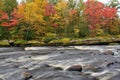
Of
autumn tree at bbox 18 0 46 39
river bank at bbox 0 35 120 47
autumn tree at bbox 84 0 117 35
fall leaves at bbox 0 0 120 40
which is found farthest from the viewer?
autumn tree at bbox 84 0 117 35

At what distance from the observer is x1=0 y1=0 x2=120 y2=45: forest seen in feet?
198

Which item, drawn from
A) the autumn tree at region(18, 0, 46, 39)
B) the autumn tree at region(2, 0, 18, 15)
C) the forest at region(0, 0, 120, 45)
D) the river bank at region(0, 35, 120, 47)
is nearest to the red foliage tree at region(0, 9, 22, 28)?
the forest at region(0, 0, 120, 45)

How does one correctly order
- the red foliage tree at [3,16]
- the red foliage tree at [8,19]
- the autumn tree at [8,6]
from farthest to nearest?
the autumn tree at [8,6]
the red foliage tree at [3,16]
the red foliage tree at [8,19]

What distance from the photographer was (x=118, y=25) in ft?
265

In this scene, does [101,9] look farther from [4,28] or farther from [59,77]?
[59,77]

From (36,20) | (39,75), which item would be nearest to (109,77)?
(39,75)

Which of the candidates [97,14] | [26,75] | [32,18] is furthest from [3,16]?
[26,75]

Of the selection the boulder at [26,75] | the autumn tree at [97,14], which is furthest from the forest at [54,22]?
the boulder at [26,75]

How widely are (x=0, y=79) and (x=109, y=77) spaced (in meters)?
6.87

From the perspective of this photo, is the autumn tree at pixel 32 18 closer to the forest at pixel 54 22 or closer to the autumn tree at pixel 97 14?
the forest at pixel 54 22

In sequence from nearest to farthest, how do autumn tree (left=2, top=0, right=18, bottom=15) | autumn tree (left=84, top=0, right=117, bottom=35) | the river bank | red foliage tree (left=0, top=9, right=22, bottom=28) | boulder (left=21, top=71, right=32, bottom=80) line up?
boulder (left=21, top=71, right=32, bottom=80), the river bank, red foliage tree (left=0, top=9, right=22, bottom=28), autumn tree (left=2, top=0, right=18, bottom=15), autumn tree (left=84, top=0, right=117, bottom=35)

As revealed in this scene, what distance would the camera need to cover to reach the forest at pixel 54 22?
60.5 m

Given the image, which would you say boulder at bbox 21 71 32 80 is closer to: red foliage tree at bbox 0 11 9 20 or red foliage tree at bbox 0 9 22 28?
red foliage tree at bbox 0 9 22 28

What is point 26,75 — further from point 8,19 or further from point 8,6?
point 8,6
